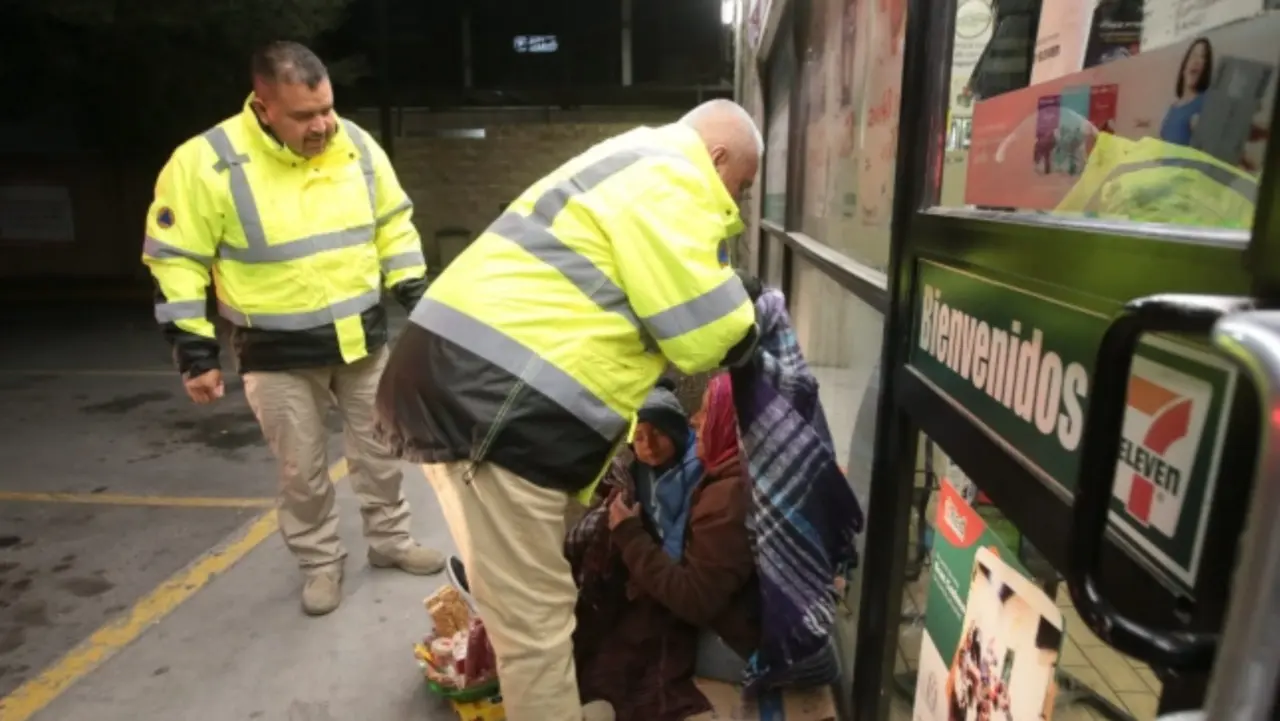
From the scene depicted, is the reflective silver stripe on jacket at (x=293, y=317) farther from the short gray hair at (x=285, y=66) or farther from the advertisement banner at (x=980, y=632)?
the advertisement banner at (x=980, y=632)

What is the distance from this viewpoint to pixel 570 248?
175 centimetres

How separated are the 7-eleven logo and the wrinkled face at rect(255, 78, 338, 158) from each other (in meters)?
2.42

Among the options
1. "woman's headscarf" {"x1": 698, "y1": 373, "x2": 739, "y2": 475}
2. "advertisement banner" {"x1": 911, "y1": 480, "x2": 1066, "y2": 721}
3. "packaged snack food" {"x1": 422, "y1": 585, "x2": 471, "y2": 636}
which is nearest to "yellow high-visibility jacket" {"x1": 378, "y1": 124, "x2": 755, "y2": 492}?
"woman's headscarf" {"x1": 698, "y1": 373, "x2": 739, "y2": 475}

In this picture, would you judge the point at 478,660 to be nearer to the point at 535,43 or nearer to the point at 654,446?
the point at 654,446

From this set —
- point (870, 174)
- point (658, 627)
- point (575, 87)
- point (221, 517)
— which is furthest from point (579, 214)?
point (575, 87)

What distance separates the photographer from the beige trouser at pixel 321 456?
274cm

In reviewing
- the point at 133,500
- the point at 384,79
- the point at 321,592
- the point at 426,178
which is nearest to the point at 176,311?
the point at 321,592

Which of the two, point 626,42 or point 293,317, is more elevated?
point 626,42

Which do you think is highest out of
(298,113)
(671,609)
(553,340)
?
(298,113)

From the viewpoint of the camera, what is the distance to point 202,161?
2510mm

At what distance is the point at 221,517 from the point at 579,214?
2856 millimetres

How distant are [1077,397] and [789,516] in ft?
3.64

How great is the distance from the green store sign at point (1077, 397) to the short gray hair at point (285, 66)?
6.65 feet

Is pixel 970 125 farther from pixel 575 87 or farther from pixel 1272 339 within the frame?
pixel 575 87
